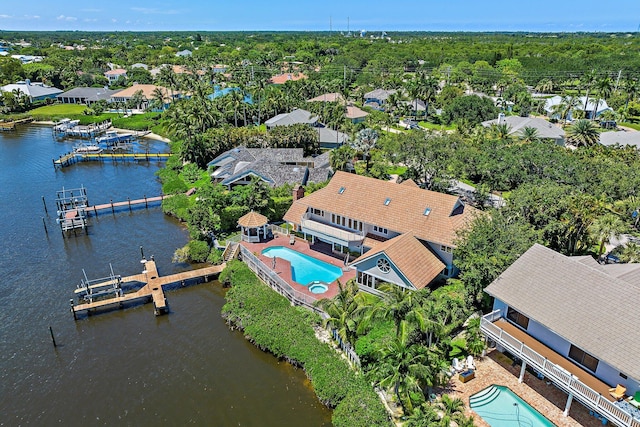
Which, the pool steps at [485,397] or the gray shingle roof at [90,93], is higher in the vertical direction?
the gray shingle roof at [90,93]

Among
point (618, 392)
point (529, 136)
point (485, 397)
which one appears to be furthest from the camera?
point (529, 136)

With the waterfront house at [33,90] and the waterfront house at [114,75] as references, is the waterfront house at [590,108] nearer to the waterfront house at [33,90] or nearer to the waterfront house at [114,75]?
the waterfront house at [114,75]

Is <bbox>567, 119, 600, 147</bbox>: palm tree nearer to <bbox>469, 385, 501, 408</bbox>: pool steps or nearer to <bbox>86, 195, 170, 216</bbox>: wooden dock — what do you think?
<bbox>469, 385, 501, 408</bbox>: pool steps

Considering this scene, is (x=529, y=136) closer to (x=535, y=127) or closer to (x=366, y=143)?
(x=535, y=127)

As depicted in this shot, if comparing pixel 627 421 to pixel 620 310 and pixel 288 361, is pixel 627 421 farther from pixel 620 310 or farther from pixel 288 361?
pixel 288 361

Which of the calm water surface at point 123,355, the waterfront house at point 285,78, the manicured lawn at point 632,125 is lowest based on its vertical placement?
the calm water surface at point 123,355

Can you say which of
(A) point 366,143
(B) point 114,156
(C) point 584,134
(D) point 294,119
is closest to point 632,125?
(C) point 584,134

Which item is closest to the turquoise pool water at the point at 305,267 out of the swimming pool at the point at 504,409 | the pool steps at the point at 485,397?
the pool steps at the point at 485,397

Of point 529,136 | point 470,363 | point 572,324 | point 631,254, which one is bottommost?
point 470,363
